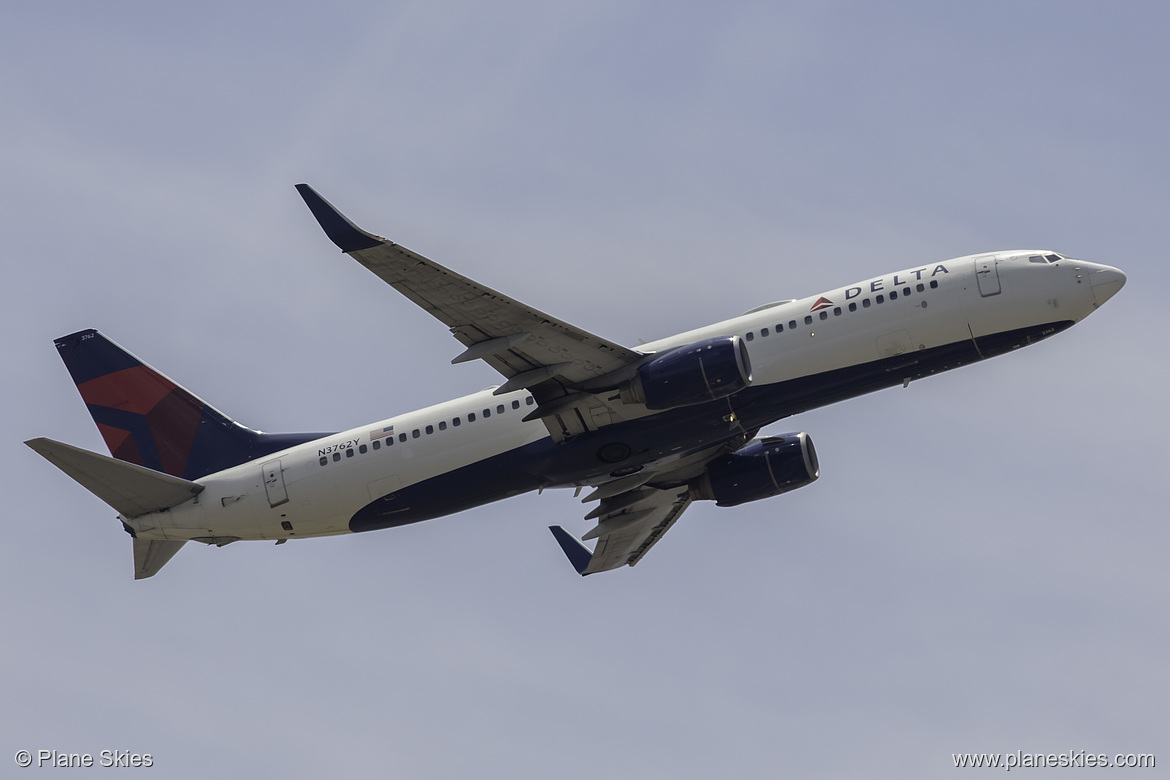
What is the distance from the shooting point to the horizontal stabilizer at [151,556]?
46.9 metres

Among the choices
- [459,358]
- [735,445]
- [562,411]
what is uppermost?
[459,358]

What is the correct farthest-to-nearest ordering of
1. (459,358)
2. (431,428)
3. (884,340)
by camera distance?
(431,428), (884,340), (459,358)

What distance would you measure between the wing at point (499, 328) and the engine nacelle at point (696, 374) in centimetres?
139

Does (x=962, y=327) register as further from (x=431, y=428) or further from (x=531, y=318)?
(x=431, y=428)

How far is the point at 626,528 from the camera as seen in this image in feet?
171

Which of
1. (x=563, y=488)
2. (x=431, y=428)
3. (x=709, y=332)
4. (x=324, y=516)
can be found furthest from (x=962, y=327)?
(x=324, y=516)

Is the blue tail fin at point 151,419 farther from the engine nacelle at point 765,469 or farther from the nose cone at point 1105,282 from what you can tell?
the nose cone at point 1105,282

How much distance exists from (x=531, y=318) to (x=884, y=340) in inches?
460

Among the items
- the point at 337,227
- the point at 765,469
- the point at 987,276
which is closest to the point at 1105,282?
the point at 987,276

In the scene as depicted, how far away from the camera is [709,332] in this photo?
4334 cm

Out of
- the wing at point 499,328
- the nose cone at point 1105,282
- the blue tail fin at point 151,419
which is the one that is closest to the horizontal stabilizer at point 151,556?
the blue tail fin at point 151,419

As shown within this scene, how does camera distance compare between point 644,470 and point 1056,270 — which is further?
point 644,470

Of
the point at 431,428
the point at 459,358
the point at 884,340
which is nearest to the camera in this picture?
the point at 459,358

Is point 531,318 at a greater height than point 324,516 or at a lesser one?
greater
